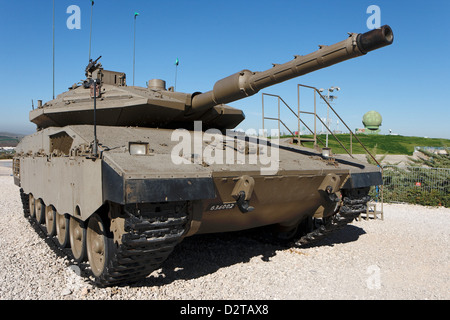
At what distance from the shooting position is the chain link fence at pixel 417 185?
13.0 m

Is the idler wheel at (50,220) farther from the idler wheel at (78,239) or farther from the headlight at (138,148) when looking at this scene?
the headlight at (138,148)

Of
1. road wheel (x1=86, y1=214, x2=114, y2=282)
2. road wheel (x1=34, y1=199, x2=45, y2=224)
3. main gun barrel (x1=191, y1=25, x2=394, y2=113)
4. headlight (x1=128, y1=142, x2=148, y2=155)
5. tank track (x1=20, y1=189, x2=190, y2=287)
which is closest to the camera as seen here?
main gun barrel (x1=191, y1=25, x2=394, y2=113)

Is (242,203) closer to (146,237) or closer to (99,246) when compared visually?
(146,237)

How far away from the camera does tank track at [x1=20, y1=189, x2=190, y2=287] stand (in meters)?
3.83

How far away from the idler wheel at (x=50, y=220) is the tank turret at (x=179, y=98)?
1614 millimetres

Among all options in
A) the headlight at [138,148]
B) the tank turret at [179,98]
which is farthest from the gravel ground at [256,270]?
the tank turret at [179,98]

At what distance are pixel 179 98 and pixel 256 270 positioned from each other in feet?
9.96

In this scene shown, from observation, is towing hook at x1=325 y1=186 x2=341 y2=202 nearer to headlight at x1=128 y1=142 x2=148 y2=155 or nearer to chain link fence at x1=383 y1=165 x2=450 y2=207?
headlight at x1=128 y1=142 x2=148 y2=155

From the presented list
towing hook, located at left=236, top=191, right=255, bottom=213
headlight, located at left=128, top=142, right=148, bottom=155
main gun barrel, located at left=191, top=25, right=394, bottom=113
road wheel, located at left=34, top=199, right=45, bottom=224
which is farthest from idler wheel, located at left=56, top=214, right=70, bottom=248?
towing hook, located at left=236, top=191, right=255, bottom=213

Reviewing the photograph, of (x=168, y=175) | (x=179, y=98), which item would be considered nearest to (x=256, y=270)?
(x=168, y=175)

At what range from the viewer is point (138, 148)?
4.33m

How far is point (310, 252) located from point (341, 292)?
6.37ft

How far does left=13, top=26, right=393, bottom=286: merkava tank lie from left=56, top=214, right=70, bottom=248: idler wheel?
25mm
